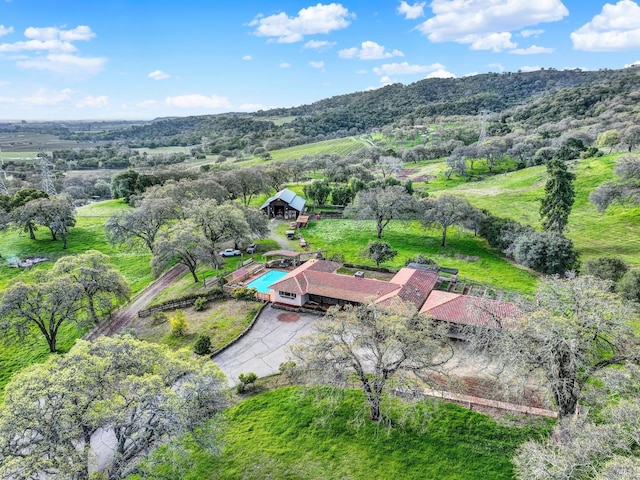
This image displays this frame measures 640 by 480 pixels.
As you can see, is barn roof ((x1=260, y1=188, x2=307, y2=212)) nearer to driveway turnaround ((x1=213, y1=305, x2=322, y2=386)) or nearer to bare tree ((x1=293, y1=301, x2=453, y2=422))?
driveway turnaround ((x1=213, y1=305, x2=322, y2=386))

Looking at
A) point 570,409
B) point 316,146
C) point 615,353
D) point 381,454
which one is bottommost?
point 381,454

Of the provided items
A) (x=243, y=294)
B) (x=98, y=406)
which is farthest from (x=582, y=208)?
(x=98, y=406)

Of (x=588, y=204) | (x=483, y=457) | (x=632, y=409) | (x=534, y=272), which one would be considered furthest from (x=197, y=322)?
(x=588, y=204)

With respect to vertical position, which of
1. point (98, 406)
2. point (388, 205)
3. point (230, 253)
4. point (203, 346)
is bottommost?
point (203, 346)

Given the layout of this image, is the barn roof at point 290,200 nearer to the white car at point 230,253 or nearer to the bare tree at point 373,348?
the white car at point 230,253

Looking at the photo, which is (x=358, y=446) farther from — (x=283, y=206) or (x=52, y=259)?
(x=52, y=259)

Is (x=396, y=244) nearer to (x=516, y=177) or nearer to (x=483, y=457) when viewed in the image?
(x=483, y=457)
